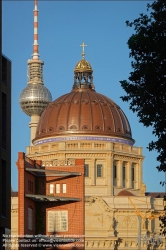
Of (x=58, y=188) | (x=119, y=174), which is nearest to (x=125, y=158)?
(x=119, y=174)

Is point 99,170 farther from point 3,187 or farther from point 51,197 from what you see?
point 3,187

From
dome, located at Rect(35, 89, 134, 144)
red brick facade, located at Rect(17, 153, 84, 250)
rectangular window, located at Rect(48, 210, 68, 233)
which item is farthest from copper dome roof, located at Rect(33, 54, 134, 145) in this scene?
rectangular window, located at Rect(48, 210, 68, 233)

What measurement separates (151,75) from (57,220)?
35815 millimetres

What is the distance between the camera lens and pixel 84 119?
150 m

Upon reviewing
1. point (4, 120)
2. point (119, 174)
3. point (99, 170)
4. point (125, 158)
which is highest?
point (125, 158)

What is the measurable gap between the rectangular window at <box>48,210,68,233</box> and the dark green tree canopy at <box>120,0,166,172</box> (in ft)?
110

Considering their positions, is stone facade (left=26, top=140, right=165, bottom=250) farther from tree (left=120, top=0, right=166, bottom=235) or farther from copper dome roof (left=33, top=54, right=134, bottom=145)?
tree (left=120, top=0, right=166, bottom=235)

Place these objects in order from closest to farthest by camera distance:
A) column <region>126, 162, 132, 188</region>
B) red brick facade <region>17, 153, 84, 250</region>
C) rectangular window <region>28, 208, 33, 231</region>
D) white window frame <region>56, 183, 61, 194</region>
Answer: rectangular window <region>28, 208, 33, 231</region>, red brick facade <region>17, 153, 84, 250</region>, white window frame <region>56, 183, 61, 194</region>, column <region>126, 162, 132, 188</region>

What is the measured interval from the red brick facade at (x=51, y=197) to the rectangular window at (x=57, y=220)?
107mm

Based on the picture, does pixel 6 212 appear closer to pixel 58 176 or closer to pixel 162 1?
pixel 162 1

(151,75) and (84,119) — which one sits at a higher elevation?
(84,119)

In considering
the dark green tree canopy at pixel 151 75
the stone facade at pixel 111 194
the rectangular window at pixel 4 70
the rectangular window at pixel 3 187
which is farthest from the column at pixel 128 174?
the dark green tree canopy at pixel 151 75

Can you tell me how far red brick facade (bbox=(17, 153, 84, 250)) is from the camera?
75094mm

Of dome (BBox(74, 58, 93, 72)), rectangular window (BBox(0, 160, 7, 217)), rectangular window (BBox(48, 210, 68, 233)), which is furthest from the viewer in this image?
dome (BBox(74, 58, 93, 72))
